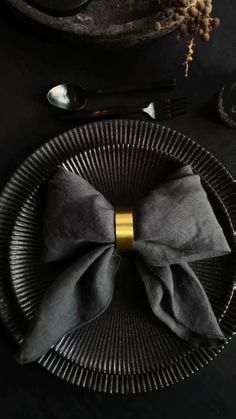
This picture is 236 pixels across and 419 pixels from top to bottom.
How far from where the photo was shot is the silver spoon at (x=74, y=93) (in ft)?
2.13

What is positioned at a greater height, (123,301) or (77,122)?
(77,122)

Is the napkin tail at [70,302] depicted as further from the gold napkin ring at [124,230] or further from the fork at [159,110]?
the fork at [159,110]

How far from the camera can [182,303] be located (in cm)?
58

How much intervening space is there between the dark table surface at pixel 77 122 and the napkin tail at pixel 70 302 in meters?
0.11

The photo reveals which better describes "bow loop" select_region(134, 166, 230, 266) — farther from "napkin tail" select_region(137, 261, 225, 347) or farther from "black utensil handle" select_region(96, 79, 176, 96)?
"black utensil handle" select_region(96, 79, 176, 96)

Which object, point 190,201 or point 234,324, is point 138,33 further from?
point 234,324

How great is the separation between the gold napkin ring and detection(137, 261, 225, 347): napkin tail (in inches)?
1.9

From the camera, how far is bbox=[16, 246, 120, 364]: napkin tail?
54cm

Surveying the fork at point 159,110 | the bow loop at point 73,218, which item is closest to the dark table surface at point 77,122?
the fork at point 159,110

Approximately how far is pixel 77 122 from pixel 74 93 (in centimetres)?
4

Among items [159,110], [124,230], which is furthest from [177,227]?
[159,110]

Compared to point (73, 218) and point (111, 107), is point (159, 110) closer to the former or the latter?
point (111, 107)

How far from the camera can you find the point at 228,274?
1.96ft

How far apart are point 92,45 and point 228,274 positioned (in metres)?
0.33
